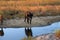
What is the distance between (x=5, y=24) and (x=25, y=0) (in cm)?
1622

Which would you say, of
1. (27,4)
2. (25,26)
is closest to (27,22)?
(25,26)

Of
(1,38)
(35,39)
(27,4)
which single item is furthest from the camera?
(27,4)

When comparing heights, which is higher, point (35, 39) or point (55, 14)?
point (35, 39)

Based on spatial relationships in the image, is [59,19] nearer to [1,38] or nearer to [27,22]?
[27,22]

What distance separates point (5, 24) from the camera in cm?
2150

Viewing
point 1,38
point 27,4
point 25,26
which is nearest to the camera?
point 1,38

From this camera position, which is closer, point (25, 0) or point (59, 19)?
point (59, 19)

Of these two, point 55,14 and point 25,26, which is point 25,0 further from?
point 25,26

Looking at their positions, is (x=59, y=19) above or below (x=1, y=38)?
A: below

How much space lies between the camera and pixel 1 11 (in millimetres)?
27297

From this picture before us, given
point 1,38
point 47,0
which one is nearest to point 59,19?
point 1,38

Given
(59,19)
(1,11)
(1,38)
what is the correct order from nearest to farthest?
(1,38) < (59,19) < (1,11)

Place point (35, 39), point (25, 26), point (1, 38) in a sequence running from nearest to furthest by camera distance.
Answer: point (35, 39) < point (1, 38) < point (25, 26)

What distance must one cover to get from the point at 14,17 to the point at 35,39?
36.7 ft
